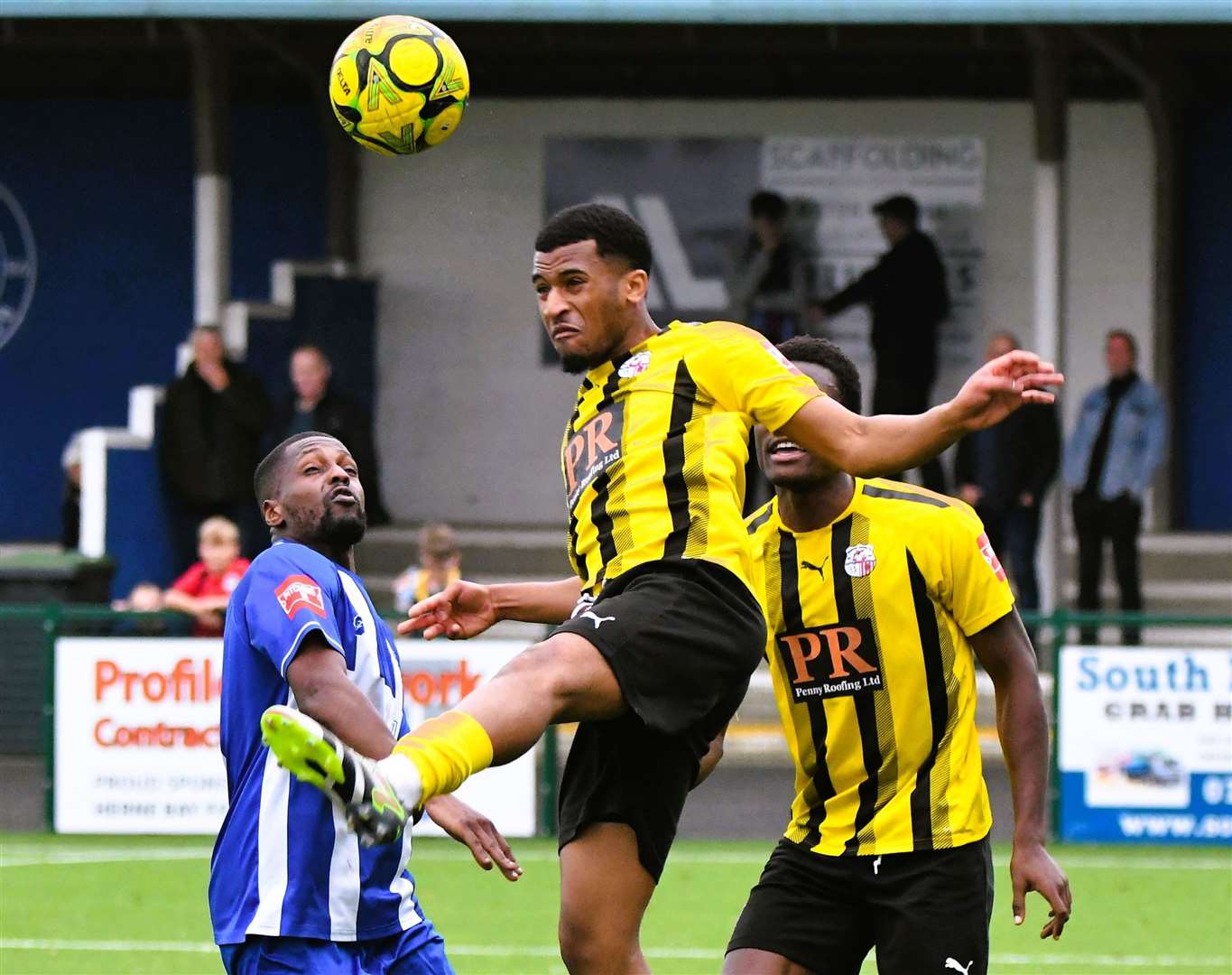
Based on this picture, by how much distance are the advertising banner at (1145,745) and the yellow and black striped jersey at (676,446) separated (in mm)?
7435

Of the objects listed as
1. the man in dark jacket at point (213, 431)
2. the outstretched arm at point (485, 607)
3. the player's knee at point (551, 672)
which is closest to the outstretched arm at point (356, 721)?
the player's knee at point (551, 672)

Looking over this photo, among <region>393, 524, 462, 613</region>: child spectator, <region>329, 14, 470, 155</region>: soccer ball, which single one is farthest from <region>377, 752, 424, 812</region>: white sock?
<region>393, 524, 462, 613</region>: child spectator

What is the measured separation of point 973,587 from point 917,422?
2.83ft

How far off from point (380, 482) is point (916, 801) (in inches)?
552

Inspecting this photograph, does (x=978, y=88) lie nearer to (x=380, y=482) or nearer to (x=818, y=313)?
(x=818, y=313)

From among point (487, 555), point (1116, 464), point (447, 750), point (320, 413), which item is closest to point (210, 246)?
point (320, 413)

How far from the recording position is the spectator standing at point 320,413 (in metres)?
15.5

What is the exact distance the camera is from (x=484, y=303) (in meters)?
19.3

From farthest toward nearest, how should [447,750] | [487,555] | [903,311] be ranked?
[487,555]
[903,311]
[447,750]

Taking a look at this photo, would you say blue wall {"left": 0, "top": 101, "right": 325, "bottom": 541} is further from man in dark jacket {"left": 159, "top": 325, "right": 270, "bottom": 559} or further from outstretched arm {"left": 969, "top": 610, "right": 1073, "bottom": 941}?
outstretched arm {"left": 969, "top": 610, "right": 1073, "bottom": 941}

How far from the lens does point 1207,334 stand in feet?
62.1

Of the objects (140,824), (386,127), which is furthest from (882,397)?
(386,127)

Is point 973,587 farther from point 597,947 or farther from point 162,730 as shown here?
point 162,730

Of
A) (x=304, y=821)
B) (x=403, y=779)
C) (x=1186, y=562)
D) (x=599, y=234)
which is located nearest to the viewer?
(x=403, y=779)
